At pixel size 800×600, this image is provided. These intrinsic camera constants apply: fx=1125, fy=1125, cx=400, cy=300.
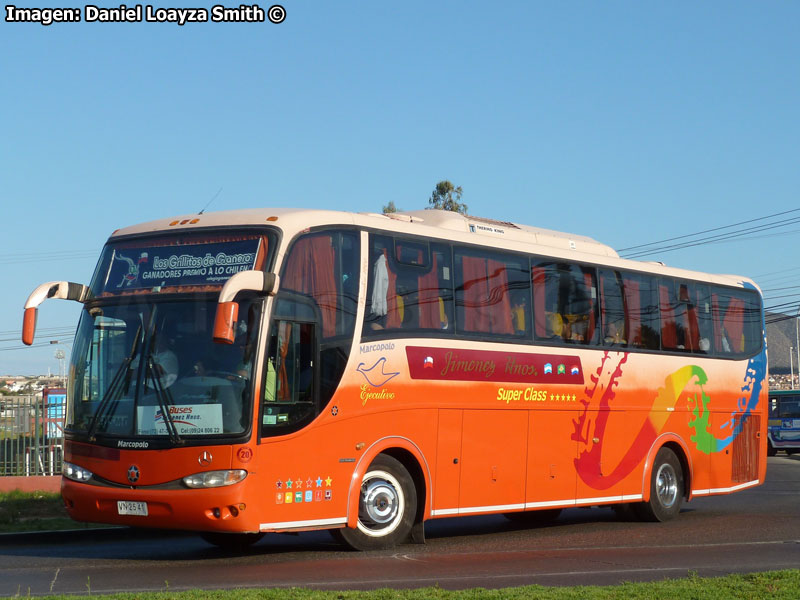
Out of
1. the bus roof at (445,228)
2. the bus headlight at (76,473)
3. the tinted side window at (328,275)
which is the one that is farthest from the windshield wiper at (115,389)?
the tinted side window at (328,275)

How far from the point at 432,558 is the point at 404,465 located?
151 cm

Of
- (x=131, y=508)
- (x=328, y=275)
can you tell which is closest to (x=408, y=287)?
(x=328, y=275)

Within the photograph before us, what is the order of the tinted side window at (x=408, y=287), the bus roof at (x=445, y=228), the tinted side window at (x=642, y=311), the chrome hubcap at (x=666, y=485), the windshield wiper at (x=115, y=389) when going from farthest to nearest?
the chrome hubcap at (x=666, y=485)
the tinted side window at (x=642, y=311)
the tinted side window at (x=408, y=287)
the bus roof at (x=445, y=228)
the windshield wiper at (x=115, y=389)

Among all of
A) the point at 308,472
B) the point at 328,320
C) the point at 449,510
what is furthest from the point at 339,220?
the point at 449,510

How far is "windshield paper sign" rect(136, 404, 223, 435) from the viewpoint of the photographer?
36.8 ft

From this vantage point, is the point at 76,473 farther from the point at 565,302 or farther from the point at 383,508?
the point at 565,302

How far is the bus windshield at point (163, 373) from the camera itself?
36.9 feet

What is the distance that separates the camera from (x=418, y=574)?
1067cm

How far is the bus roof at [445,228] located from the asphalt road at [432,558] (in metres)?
3.57

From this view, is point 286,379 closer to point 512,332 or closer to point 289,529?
point 289,529

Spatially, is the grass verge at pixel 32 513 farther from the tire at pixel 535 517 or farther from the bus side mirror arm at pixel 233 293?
the tire at pixel 535 517

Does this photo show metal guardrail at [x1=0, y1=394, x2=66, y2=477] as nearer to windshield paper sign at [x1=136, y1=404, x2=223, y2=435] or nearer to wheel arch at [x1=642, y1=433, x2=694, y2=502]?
windshield paper sign at [x1=136, y1=404, x2=223, y2=435]

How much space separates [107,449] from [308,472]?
210cm

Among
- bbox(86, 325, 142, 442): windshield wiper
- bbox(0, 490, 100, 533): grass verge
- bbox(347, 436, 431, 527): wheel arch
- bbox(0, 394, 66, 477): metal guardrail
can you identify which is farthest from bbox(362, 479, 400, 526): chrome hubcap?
bbox(0, 394, 66, 477): metal guardrail
